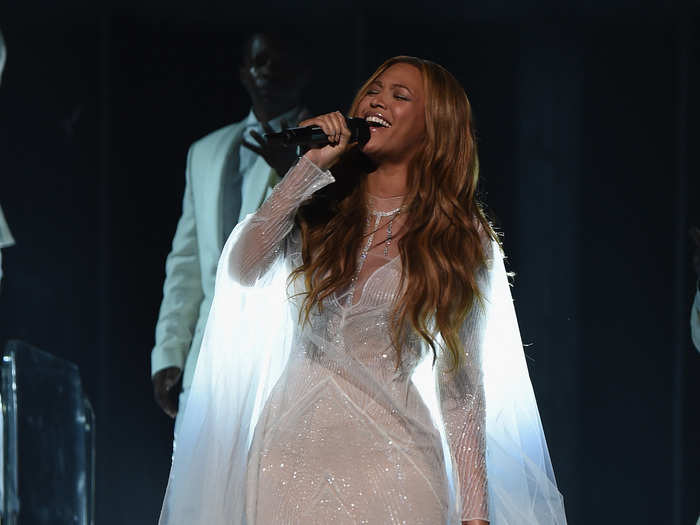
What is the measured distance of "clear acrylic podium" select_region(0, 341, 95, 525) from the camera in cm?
325

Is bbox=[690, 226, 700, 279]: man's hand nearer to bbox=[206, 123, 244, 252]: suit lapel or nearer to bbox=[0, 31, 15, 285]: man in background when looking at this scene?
bbox=[206, 123, 244, 252]: suit lapel

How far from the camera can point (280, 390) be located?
198cm

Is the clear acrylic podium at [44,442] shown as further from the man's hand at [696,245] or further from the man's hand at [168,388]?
the man's hand at [696,245]

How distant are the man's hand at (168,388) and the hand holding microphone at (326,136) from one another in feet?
5.46

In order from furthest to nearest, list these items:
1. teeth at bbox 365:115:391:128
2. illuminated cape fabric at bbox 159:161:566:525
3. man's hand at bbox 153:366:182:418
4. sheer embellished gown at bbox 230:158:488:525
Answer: man's hand at bbox 153:366:182:418
teeth at bbox 365:115:391:128
illuminated cape fabric at bbox 159:161:566:525
sheer embellished gown at bbox 230:158:488:525

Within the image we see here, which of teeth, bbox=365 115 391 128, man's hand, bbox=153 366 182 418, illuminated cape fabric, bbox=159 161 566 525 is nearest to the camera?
illuminated cape fabric, bbox=159 161 566 525

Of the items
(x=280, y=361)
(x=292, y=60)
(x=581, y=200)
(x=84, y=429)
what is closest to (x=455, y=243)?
(x=280, y=361)

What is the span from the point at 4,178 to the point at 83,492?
3.45 feet

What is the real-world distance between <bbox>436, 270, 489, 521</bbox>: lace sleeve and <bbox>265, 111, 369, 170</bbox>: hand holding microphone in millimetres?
388

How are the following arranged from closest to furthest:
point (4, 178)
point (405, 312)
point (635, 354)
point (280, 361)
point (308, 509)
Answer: point (308, 509) → point (405, 312) → point (280, 361) → point (635, 354) → point (4, 178)

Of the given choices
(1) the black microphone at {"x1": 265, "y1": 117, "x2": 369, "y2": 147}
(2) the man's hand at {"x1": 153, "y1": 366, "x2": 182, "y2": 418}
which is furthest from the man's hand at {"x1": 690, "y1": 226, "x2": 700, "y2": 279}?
(2) the man's hand at {"x1": 153, "y1": 366, "x2": 182, "y2": 418}

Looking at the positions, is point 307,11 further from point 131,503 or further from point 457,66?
point 131,503

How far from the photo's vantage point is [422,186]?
7.18 ft

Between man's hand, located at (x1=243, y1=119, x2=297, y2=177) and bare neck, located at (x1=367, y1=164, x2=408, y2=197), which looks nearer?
bare neck, located at (x1=367, y1=164, x2=408, y2=197)
